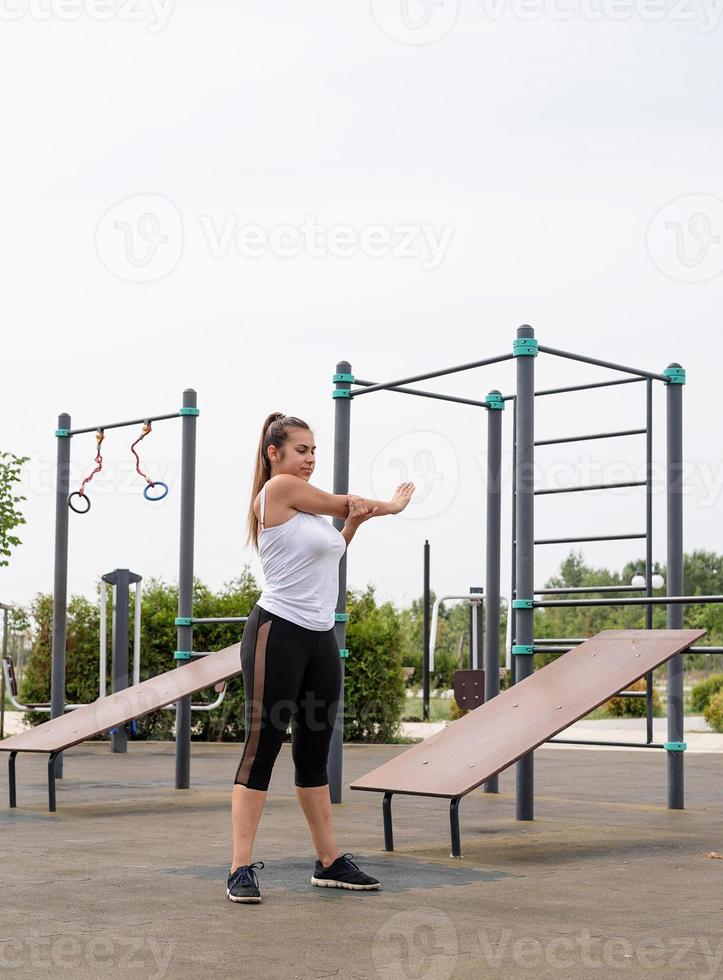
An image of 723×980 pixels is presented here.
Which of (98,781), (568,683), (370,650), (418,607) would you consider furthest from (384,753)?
(418,607)

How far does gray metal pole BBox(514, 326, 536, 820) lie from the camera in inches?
257

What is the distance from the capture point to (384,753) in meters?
11.9

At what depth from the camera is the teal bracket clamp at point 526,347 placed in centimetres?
655

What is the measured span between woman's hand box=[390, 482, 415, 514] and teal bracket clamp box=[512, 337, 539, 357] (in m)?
2.06

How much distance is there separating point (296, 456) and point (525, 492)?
2.27 m

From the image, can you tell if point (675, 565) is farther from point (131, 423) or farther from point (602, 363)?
point (131, 423)

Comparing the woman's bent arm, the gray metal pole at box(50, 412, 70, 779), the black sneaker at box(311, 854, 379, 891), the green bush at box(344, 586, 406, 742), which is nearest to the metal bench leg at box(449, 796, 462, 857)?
the black sneaker at box(311, 854, 379, 891)

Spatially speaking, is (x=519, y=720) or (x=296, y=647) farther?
(x=519, y=720)

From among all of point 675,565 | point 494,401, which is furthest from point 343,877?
point 494,401

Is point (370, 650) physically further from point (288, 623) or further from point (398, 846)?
point (288, 623)

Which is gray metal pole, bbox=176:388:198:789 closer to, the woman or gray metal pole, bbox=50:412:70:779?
gray metal pole, bbox=50:412:70:779

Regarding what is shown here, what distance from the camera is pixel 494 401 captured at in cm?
867

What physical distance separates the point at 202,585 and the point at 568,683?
835 centimetres

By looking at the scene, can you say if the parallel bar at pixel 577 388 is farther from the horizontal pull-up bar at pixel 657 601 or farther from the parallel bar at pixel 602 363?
the horizontal pull-up bar at pixel 657 601
